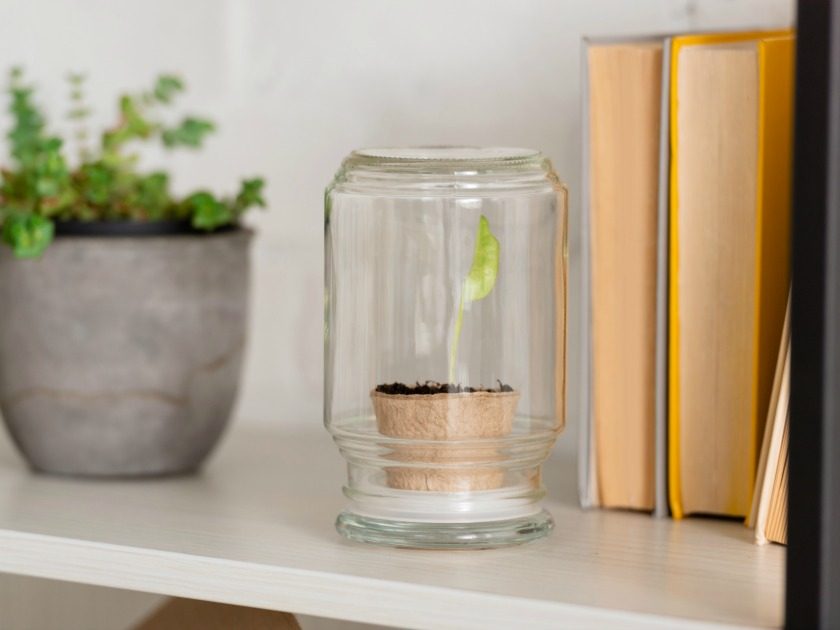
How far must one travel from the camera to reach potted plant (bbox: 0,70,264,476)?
2.94 ft

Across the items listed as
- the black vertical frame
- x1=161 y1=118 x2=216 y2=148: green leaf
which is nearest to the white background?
x1=161 y1=118 x2=216 y2=148: green leaf

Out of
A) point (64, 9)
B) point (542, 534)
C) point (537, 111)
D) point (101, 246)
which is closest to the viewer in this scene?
point (542, 534)

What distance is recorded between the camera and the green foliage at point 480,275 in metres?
0.74

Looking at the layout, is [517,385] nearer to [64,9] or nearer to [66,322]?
[66,322]

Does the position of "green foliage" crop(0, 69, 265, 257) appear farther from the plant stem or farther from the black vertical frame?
the black vertical frame

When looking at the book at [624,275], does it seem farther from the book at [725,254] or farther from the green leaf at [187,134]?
the green leaf at [187,134]

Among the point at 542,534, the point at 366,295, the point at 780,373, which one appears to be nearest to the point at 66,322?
the point at 366,295

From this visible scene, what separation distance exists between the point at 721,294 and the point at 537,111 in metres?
0.31

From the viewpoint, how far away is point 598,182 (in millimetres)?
809

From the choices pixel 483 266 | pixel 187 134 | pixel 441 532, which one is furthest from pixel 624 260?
pixel 187 134

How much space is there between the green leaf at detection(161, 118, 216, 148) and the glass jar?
23 centimetres

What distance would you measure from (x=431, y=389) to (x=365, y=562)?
4.4 inches

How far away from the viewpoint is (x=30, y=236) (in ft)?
2.88

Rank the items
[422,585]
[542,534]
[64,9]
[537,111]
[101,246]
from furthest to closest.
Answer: [64,9]
[537,111]
[101,246]
[542,534]
[422,585]
